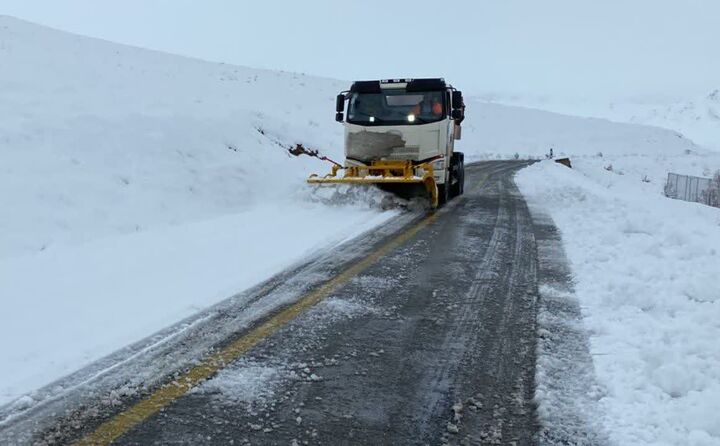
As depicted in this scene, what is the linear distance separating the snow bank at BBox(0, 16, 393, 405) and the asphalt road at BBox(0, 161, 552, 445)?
2.27ft

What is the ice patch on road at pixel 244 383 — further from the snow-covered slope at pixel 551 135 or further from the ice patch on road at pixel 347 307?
the snow-covered slope at pixel 551 135

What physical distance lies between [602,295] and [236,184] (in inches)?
313

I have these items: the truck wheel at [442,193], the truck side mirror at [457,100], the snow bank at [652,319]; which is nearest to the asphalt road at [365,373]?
the snow bank at [652,319]

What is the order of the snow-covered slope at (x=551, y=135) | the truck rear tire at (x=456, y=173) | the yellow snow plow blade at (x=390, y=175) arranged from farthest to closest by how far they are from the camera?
the snow-covered slope at (x=551, y=135), the truck rear tire at (x=456, y=173), the yellow snow plow blade at (x=390, y=175)

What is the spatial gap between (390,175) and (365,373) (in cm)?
791

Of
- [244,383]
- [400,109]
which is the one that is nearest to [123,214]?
[244,383]

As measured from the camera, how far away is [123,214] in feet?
27.2

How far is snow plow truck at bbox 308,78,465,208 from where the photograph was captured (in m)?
11.4

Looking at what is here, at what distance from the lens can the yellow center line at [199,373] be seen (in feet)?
9.07

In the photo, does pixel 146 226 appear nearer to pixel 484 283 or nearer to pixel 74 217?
pixel 74 217

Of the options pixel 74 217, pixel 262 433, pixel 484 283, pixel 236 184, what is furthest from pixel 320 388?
pixel 236 184

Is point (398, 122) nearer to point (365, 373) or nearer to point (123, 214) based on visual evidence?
point (123, 214)

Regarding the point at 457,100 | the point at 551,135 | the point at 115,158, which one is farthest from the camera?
the point at 551,135

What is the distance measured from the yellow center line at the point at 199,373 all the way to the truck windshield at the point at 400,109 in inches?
248
